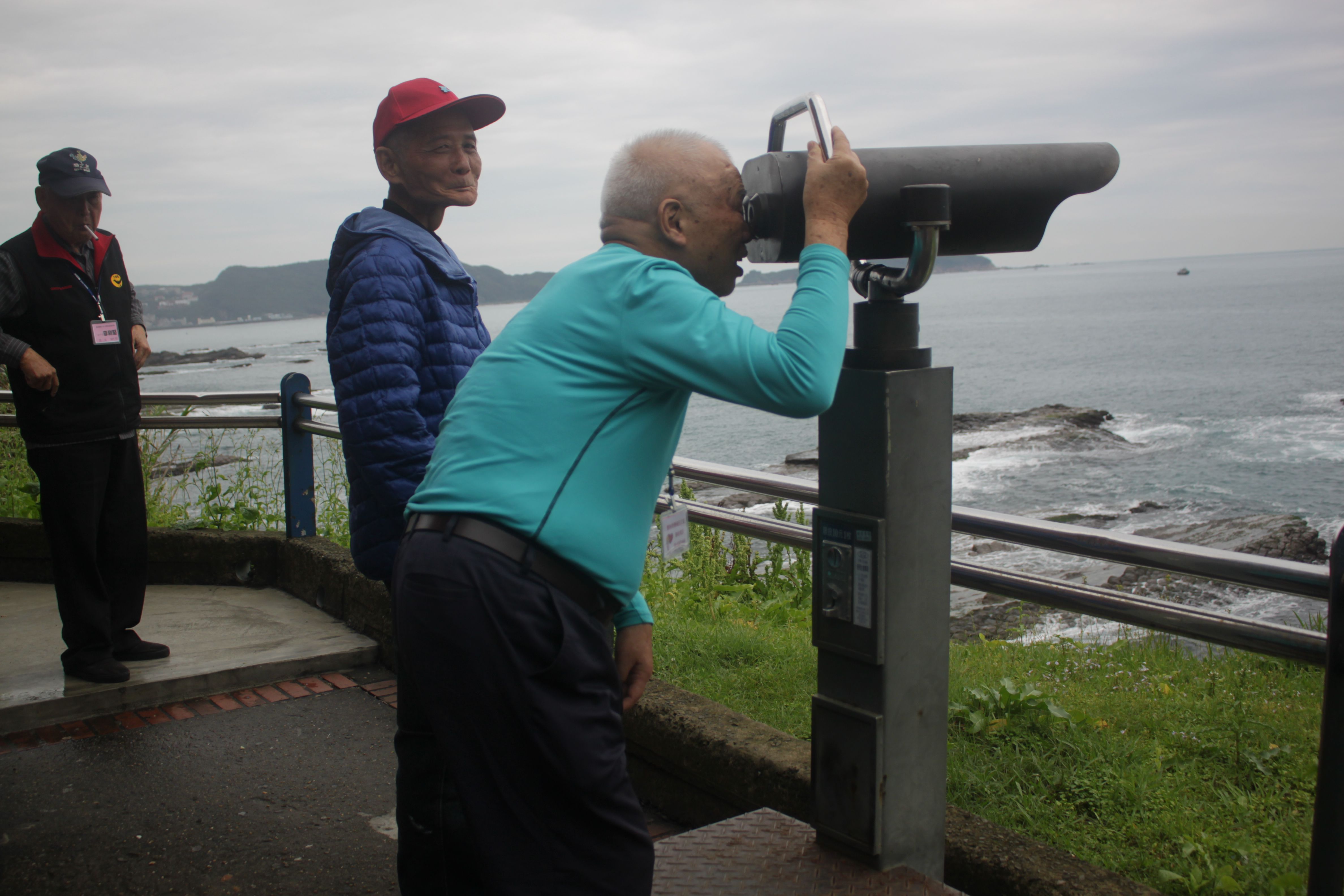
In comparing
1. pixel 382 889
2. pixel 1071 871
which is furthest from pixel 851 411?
pixel 382 889

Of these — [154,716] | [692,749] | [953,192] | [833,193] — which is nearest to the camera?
[833,193]

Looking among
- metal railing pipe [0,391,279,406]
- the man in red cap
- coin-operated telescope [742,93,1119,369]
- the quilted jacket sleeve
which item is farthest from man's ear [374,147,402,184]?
metal railing pipe [0,391,279,406]

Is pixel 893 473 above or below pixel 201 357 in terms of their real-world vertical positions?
above

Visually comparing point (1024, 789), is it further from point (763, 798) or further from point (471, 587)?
point (471, 587)

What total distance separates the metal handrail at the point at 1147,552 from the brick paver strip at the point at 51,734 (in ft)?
9.78

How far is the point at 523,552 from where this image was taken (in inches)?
68.8

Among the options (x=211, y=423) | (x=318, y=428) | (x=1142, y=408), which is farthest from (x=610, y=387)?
(x=1142, y=408)

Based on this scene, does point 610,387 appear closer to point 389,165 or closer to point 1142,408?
point 389,165

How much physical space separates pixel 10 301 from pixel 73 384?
1.29 feet

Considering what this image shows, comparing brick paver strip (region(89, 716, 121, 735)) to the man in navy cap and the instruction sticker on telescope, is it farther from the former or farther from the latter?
the instruction sticker on telescope

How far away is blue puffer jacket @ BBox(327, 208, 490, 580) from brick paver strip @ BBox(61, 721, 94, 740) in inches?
74.2

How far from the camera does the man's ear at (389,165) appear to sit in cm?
299

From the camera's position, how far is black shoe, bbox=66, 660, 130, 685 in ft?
13.8

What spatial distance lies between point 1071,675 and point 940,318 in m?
123
